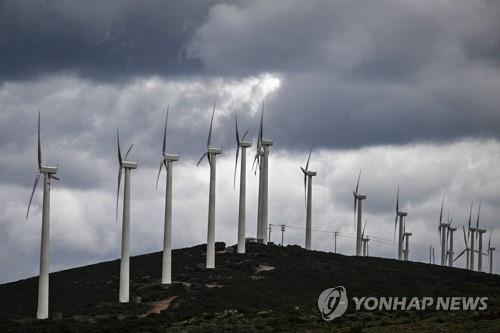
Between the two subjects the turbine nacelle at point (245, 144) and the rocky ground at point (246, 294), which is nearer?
the rocky ground at point (246, 294)

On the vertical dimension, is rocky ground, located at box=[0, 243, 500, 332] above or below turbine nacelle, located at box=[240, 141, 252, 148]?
below

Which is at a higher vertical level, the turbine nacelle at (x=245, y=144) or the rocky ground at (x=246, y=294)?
the turbine nacelle at (x=245, y=144)

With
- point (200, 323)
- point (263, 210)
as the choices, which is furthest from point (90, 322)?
point (263, 210)

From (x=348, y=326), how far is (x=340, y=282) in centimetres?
5104

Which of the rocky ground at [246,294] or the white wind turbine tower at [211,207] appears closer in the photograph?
the rocky ground at [246,294]

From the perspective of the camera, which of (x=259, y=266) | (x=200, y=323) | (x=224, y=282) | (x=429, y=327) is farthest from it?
(x=259, y=266)

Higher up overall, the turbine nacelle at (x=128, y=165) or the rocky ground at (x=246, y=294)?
the turbine nacelle at (x=128, y=165)

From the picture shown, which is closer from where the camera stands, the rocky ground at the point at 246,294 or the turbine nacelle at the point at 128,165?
the rocky ground at the point at 246,294

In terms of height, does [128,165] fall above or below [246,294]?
above

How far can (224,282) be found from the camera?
6358 inches

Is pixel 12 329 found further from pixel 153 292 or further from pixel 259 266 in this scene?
pixel 259 266

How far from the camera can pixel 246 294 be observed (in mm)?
152500

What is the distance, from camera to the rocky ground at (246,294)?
122m

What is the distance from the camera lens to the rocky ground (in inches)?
4801
